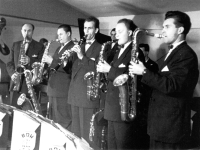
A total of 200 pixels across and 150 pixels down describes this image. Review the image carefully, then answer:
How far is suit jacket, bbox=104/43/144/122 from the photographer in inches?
83.7

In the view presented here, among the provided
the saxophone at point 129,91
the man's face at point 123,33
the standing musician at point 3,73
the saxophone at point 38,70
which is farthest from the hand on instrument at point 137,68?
the standing musician at point 3,73

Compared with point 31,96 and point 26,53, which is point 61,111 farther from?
point 26,53

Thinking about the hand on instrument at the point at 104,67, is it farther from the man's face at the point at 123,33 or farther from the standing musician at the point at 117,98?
the man's face at the point at 123,33

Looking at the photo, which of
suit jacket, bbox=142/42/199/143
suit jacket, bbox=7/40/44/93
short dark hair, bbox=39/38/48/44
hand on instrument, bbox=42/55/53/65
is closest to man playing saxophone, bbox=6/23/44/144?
suit jacket, bbox=7/40/44/93

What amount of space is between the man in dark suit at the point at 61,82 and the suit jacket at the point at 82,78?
27 cm

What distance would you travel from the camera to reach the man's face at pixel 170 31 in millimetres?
1812

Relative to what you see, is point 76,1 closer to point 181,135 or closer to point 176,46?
point 176,46

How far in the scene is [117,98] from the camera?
2.16 meters

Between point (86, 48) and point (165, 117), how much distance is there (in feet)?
4.05

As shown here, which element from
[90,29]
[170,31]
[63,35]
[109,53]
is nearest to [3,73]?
[63,35]

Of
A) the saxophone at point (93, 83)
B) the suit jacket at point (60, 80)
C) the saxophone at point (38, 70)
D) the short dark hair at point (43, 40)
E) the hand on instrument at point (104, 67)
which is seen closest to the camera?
the hand on instrument at point (104, 67)

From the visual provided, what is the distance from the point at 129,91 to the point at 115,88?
0.42 ft

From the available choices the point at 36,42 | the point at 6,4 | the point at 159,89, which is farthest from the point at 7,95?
the point at 159,89

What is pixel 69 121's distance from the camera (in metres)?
3.07
